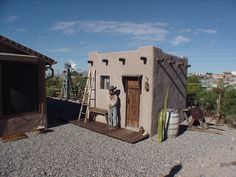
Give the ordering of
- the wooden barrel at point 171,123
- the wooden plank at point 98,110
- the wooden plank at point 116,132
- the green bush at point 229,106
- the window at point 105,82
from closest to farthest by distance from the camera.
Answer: the wooden plank at point 116,132 < the wooden barrel at point 171,123 < the wooden plank at point 98,110 < the window at point 105,82 < the green bush at point 229,106

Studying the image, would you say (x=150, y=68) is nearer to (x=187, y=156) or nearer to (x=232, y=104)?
(x=187, y=156)

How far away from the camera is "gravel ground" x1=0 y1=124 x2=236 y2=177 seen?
5330mm

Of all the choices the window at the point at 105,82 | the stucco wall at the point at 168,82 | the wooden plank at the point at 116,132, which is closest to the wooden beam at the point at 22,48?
the window at the point at 105,82

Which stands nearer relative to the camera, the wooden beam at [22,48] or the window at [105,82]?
the wooden beam at [22,48]

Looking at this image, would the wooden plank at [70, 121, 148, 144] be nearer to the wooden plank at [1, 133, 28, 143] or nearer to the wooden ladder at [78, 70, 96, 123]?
the wooden ladder at [78, 70, 96, 123]

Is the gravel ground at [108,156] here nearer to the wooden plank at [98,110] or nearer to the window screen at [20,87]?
the window screen at [20,87]

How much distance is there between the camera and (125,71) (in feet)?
29.8

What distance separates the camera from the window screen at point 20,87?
7555 millimetres

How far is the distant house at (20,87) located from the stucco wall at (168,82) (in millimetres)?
4577

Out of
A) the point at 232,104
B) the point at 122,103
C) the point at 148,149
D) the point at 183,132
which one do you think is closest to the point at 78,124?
the point at 122,103

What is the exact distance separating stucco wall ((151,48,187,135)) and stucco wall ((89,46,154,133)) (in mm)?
240

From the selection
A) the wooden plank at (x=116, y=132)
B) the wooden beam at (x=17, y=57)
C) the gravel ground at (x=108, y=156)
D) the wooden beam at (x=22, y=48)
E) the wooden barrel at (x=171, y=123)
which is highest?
the wooden beam at (x=22, y=48)

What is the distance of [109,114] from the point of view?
9.20 meters

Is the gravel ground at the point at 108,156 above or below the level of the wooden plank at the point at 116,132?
below
